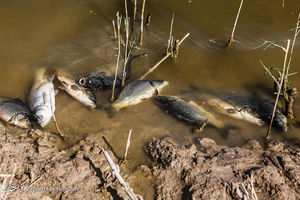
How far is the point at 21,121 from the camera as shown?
14.0ft

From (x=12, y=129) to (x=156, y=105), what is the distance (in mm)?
2371

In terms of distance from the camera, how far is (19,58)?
570 centimetres

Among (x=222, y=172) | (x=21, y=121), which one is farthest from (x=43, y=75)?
(x=222, y=172)

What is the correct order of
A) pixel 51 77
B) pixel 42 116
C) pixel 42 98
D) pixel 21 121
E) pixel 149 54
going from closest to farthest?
pixel 21 121 < pixel 42 116 < pixel 42 98 < pixel 51 77 < pixel 149 54

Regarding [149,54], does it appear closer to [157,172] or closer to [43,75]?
[43,75]

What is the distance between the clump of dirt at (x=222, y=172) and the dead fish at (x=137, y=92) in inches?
40.4

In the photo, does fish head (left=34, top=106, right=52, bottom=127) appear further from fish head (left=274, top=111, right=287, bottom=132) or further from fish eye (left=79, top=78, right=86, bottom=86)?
fish head (left=274, top=111, right=287, bottom=132)

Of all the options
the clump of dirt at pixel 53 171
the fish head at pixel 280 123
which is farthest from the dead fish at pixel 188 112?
the clump of dirt at pixel 53 171

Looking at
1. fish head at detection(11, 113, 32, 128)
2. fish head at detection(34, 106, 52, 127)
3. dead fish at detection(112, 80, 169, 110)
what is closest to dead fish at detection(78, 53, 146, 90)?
dead fish at detection(112, 80, 169, 110)

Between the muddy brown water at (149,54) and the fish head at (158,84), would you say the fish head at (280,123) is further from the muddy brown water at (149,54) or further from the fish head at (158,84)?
the fish head at (158,84)

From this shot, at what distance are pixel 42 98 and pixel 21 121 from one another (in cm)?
63

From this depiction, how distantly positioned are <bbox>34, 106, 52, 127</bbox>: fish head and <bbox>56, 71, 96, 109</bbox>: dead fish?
549 mm

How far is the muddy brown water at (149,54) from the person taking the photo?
14.6 feet

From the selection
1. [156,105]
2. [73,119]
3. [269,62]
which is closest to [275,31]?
[269,62]
